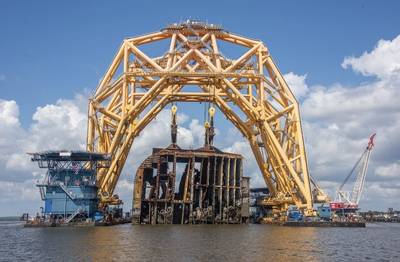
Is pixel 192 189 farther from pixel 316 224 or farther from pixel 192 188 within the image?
pixel 316 224

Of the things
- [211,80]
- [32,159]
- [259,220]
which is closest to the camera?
[32,159]

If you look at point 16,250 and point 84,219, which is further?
point 84,219

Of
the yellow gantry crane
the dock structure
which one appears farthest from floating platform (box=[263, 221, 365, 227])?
the dock structure

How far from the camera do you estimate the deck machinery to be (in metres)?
86.1

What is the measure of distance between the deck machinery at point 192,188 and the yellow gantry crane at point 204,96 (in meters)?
4.18

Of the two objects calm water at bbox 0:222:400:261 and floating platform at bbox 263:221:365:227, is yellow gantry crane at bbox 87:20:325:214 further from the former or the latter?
calm water at bbox 0:222:400:261

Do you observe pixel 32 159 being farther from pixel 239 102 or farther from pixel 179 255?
pixel 179 255

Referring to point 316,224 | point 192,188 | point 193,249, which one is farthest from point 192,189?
point 193,249

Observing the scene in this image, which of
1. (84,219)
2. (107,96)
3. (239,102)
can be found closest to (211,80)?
(239,102)

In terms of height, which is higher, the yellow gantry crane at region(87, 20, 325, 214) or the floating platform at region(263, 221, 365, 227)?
the yellow gantry crane at region(87, 20, 325, 214)

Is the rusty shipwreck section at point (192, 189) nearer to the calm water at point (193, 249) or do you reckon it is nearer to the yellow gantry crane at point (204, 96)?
the yellow gantry crane at point (204, 96)

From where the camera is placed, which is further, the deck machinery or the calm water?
the deck machinery

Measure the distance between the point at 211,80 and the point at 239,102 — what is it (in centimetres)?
530

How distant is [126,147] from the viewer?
288ft
